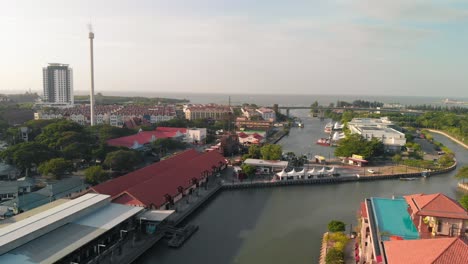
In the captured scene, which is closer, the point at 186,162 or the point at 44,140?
the point at 186,162

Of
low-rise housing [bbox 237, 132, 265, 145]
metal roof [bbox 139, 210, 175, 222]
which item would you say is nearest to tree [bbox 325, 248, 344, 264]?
metal roof [bbox 139, 210, 175, 222]

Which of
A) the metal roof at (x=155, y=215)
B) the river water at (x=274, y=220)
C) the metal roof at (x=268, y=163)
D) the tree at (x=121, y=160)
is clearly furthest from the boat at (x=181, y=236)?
the metal roof at (x=268, y=163)

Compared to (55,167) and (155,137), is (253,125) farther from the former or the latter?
(55,167)

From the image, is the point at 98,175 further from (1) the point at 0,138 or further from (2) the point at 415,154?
(2) the point at 415,154

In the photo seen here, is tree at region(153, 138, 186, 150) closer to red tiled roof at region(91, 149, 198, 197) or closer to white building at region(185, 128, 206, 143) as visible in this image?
white building at region(185, 128, 206, 143)

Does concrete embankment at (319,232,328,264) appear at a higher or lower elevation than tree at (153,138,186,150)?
lower

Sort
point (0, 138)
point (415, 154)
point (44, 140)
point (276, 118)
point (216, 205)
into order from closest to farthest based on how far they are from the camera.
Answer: point (216, 205) < point (44, 140) < point (415, 154) < point (0, 138) < point (276, 118)

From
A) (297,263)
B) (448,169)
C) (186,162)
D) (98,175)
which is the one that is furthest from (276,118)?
(297,263)
